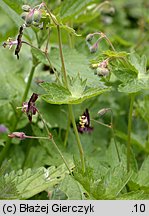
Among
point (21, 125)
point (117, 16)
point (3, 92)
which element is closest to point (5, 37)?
point (3, 92)

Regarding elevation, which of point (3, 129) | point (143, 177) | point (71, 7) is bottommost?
point (143, 177)

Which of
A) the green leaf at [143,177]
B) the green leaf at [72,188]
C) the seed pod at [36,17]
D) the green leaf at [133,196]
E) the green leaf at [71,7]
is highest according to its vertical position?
the seed pod at [36,17]

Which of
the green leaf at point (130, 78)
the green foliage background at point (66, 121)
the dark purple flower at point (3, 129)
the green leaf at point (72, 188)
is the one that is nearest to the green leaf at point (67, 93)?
the green foliage background at point (66, 121)

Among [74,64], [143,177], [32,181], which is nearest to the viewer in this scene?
[32,181]

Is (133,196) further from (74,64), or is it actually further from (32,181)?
(74,64)

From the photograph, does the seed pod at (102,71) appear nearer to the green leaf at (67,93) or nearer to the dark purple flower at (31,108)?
the green leaf at (67,93)

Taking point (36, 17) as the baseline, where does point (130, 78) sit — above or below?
below

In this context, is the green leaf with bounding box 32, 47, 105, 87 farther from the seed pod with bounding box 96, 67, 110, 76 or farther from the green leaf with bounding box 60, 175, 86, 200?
the green leaf with bounding box 60, 175, 86, 200

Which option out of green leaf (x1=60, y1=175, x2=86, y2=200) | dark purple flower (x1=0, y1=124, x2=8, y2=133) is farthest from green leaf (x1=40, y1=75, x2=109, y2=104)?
dark purple flower (x1=0, y1=124, x2=8, y2=133)

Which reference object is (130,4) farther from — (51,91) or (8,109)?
(51,91)

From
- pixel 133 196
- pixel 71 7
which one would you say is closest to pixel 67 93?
pixel 133 196
